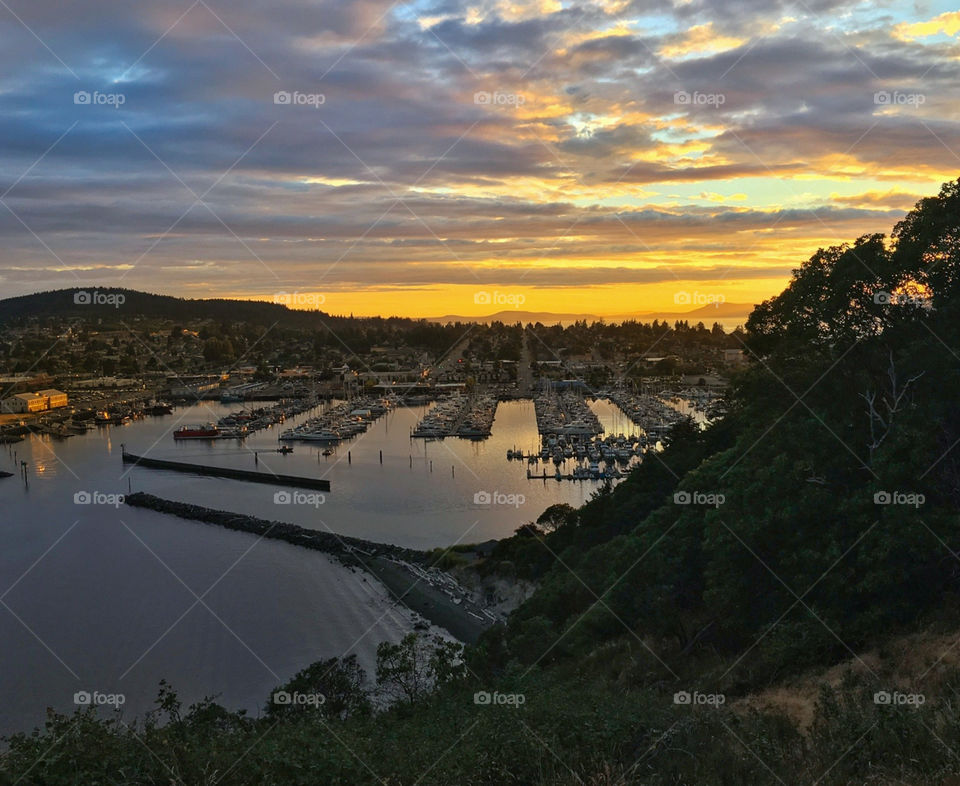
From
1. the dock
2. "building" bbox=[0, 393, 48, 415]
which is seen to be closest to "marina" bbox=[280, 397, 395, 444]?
the dock

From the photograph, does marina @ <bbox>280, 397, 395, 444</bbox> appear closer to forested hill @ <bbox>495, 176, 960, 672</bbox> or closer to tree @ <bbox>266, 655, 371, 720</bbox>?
forested hill @ <bbox>495, 176, 960, 672</bbox>

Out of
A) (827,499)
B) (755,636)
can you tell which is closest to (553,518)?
(755,636)

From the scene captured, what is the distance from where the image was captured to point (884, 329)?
187 inches

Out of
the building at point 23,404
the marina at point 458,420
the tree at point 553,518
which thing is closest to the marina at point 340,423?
the marina at point 458,420

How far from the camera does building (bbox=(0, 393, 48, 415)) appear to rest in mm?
30547

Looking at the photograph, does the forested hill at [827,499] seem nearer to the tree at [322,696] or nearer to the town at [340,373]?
the tree at [322,696]

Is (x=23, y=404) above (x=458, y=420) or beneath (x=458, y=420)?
above

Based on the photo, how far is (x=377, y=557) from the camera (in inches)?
470

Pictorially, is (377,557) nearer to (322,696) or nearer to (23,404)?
(322,696)

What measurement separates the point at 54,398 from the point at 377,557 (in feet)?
88.7

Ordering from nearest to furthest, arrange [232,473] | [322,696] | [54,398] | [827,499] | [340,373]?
[827,499]
[322,696]
[232,473]
[54,398]
[340,373]

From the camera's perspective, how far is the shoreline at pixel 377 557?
9.16m

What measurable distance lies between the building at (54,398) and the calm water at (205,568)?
410 inches

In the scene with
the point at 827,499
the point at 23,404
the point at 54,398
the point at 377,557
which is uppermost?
the point at 54,398
